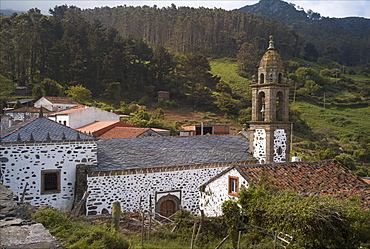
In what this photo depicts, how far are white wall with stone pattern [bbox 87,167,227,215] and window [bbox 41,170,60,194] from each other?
1.19 metres

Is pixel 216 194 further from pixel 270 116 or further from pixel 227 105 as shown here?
pixel 227 105

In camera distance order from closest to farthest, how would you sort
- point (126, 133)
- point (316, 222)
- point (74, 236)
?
point (74, 236) < point (316, 222) < point (126, 133)

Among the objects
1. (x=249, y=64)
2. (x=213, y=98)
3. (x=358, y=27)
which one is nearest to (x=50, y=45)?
(x=213, y=98)

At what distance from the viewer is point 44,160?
41.0 ft

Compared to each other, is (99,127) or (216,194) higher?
(99,127)

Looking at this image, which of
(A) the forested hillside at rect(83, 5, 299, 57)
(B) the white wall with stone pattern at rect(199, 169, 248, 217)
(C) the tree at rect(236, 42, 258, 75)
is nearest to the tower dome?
(B) the white wall with stone pattern at rect(199, 169, 248, 217)

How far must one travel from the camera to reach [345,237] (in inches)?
294

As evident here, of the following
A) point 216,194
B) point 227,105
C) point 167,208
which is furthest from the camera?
point 227,105

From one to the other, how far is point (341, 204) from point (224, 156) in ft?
27.8

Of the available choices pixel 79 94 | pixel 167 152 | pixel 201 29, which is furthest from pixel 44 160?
pixel 201 29

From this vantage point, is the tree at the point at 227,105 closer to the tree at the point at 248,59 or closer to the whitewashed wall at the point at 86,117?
the whitewashed wall at the point at 86,117

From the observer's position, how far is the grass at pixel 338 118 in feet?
159

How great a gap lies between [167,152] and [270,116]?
534 centimetres

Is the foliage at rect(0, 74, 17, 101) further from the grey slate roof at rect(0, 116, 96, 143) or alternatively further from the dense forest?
the grey slate roof at rect(0, 116, 96, 143)
